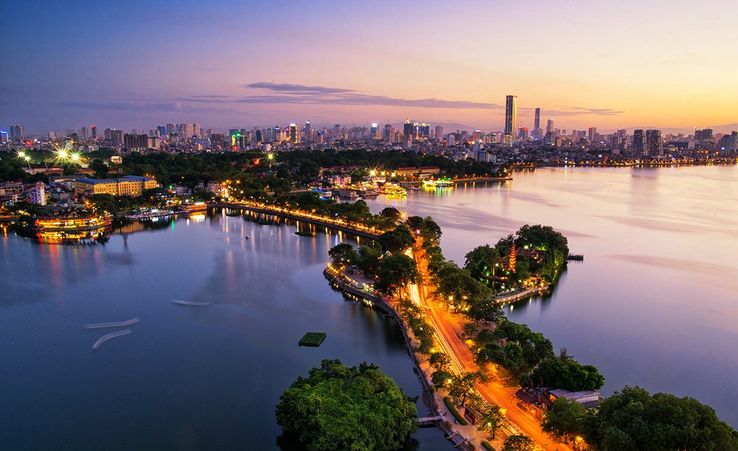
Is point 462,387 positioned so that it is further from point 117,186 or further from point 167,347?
point 117,186

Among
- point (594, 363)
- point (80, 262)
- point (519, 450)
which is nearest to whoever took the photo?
point (519, 450)

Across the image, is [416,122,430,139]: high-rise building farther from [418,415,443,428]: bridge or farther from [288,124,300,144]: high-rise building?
[418,415,443,428]: bridge

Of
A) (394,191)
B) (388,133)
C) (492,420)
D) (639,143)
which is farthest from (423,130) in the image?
(492,420)

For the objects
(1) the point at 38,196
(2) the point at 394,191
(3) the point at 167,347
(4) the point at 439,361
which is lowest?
(3) the point at 167,347

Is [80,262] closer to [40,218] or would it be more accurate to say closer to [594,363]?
[40,218]

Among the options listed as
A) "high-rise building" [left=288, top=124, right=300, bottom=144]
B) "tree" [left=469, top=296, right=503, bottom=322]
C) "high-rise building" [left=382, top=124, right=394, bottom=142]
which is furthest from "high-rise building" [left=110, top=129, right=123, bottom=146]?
"tree" [left=469, top=296, right=503, bottom=322]

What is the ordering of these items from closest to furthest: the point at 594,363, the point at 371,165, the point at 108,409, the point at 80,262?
the point at 108,409 < the point at 594,363 < the point at 80,262 < the point at 371,165

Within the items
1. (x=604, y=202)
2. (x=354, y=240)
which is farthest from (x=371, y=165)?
(x=354, y=240)
